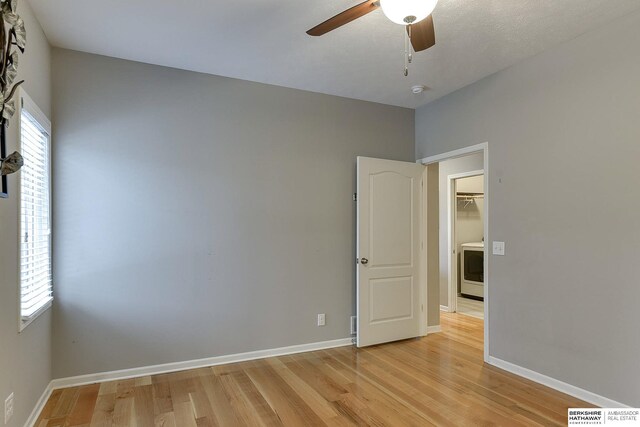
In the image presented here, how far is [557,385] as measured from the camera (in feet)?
9.57

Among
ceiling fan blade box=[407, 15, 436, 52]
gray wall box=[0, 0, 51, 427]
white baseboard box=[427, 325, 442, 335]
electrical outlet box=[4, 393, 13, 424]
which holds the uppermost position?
ceiling fan blade box=[407, 15, 436, 52]

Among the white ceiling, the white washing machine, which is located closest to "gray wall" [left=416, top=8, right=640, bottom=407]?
the white ceiling

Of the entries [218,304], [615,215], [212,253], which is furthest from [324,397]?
[615,215]

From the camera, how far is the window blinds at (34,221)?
2.37m

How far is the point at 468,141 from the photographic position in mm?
3799

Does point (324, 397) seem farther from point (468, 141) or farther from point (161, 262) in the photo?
point (468, 141)

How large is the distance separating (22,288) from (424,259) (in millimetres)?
3748

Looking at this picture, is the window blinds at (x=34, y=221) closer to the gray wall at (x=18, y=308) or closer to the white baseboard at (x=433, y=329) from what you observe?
the gray wall at (x=18, y=308)

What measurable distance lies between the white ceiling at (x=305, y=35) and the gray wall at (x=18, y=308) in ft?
0.94

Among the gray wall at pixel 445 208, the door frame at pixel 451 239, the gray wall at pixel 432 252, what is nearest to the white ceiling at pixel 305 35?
the gray wall at pixel 432 252

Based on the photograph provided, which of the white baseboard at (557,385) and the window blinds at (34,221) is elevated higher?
the window blinds at (34,221)

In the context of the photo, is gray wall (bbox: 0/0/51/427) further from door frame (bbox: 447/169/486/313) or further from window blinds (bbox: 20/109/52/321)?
door frame (bbox: 447/169/486/313)

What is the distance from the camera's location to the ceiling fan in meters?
1.71

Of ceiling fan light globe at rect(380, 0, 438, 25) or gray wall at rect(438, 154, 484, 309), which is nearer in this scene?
ceiling fan light globe at rect(380, 0, 438, 25)
